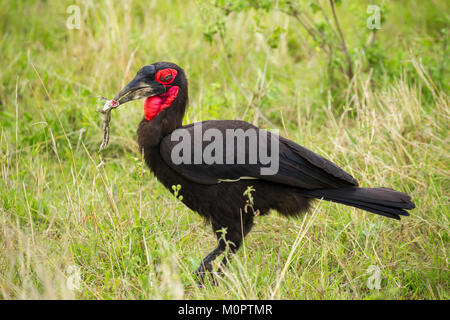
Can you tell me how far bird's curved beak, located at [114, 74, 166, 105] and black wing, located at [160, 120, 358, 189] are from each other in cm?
27

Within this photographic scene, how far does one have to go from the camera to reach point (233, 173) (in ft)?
9.02

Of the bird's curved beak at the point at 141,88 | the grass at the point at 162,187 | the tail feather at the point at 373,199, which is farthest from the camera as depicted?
the bird's curved beak at the point at 141,88

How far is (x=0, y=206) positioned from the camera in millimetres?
3115

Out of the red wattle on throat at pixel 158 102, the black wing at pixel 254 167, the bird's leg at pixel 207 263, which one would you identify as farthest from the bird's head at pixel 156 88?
the bird's leg at pixel 207 263

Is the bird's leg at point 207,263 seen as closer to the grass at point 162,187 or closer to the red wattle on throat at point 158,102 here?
the grass at point 162,187

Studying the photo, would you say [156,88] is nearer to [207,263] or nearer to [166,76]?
[166,76]

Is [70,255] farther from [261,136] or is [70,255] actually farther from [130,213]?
[261,136]

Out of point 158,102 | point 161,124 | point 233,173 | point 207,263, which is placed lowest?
point 207,263

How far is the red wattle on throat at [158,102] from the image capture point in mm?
2924

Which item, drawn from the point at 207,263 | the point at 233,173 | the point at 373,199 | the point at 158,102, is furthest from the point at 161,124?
the point at 373,199

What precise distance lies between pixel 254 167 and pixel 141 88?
77 centimetres

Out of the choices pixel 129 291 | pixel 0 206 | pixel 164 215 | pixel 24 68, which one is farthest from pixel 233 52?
pixel 129 291

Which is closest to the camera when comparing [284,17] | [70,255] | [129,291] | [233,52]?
[129,291]

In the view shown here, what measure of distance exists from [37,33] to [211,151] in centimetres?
350
